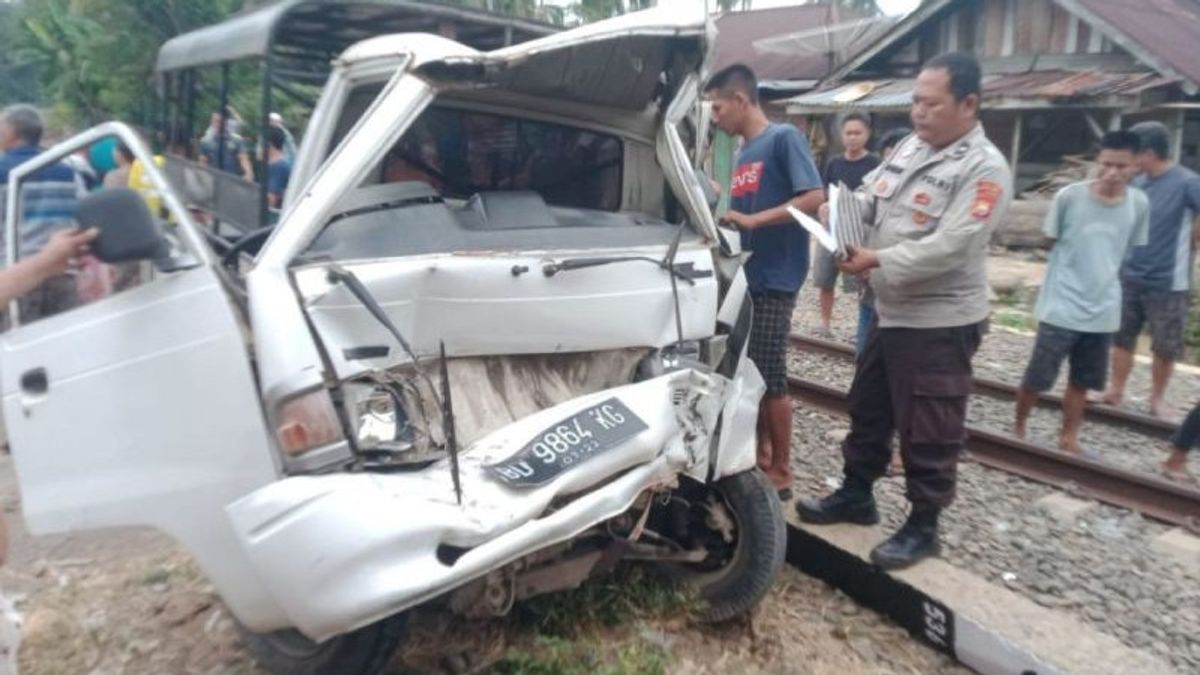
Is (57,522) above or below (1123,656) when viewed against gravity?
above

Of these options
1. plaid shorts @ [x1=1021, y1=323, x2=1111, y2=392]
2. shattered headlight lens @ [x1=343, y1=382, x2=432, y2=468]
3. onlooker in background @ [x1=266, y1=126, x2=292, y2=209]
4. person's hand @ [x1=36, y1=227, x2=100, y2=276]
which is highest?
onlooker in background @ [x1=266, y1=126, x2=292, y2=209]

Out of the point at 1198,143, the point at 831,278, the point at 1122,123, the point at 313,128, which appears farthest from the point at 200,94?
the point at 1198,143

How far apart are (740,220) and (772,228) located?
0.18 meters

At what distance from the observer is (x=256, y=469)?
2756mm

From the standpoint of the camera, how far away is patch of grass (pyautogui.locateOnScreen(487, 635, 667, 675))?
3.26 m

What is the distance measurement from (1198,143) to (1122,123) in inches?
75.3

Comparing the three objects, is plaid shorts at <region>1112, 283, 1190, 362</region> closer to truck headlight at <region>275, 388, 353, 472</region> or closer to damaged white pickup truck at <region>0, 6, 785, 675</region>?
damaged white pickup truck at <region>0, 6, 785, 675</region>

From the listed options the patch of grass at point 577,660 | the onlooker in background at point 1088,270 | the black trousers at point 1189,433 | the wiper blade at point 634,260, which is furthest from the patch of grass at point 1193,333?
the patch of grass at point 577,660

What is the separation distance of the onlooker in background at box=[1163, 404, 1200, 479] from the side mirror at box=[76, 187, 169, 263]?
488 centimetres

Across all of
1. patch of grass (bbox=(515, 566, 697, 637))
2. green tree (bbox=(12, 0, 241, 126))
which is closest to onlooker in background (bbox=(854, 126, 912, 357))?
patch of grass (bbox=(515, 566, 697, 637))

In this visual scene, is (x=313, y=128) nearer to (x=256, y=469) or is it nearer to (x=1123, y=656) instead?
(x=256, y=469)

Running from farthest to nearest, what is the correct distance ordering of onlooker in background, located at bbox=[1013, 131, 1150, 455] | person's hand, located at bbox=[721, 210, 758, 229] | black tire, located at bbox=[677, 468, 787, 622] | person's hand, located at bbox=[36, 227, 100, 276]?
onlooker in background, located at bbox=[1013, 131, 1150, 455] → person's hand, located at bbox=[721, 210, 758, 229] → black tire, located at bbox=[677, 468, 787, 622] → person's hand, located at bbox=[36, 227, 100, 276]

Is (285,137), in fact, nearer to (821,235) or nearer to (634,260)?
(634,260)

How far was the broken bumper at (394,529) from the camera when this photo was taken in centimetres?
251
